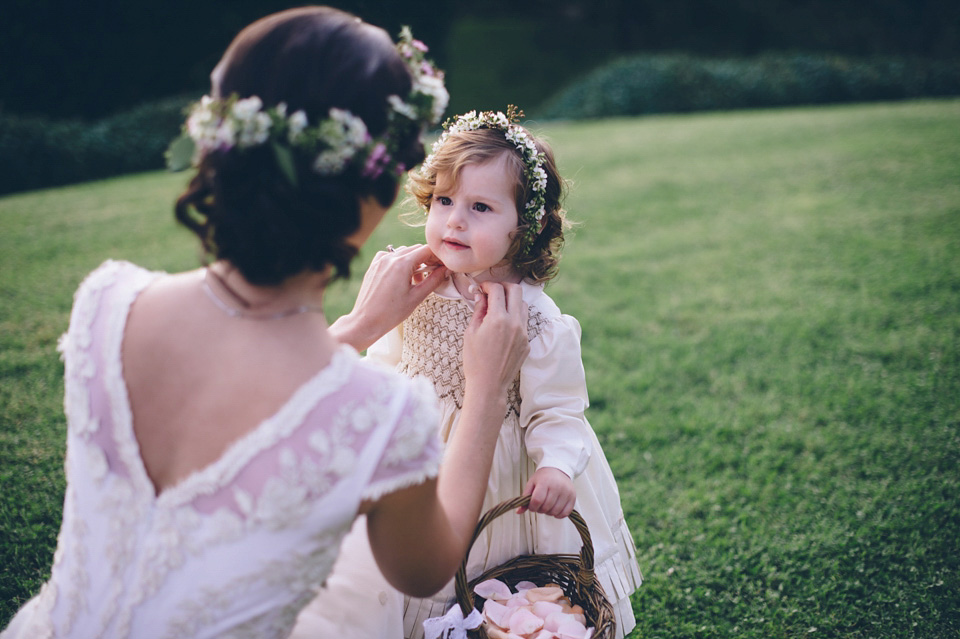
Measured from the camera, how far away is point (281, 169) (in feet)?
3.72

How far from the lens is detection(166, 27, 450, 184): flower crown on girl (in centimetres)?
113

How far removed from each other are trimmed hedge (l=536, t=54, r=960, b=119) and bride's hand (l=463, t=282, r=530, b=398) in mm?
14156

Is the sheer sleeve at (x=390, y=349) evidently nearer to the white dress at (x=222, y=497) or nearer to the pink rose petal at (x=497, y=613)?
the pink rose petal at (x=497, y=613)

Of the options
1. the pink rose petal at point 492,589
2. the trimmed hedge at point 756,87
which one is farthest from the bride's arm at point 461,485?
the trimmed hedge at point 756,87

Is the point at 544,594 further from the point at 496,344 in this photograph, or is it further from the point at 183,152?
the point at 183,152

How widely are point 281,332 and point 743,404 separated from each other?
3.51m

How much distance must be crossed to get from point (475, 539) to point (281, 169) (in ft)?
3.57

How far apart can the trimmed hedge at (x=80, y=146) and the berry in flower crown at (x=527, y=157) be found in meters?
9.32

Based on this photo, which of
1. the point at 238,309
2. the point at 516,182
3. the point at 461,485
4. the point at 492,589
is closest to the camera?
the point at 238,309

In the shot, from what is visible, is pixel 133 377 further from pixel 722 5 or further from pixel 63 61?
pixel 722 5

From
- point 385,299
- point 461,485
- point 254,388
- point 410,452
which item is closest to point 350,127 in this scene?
point 254,388

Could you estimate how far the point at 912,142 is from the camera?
31.2 ft

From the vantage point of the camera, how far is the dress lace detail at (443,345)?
218cm

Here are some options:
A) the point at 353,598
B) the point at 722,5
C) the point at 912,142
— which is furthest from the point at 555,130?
the point at 722,5
